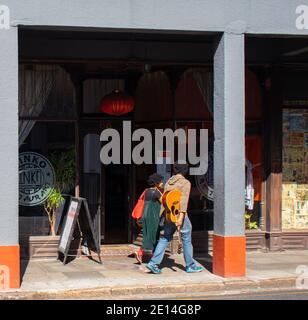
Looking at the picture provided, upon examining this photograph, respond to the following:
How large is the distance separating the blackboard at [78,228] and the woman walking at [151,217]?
96 cm

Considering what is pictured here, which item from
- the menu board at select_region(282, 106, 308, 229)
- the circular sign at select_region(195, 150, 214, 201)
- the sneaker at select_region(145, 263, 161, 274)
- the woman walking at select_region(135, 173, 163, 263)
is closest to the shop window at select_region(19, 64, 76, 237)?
the woman walking at select_region(135, 173, 163, 263)

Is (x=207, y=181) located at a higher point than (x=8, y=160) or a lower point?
lower

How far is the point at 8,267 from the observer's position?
10133 millimetres

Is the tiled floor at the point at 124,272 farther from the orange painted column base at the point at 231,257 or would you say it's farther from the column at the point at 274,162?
the column at the point at 274,162

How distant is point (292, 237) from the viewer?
14289 mm

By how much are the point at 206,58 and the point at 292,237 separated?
4.08 meters

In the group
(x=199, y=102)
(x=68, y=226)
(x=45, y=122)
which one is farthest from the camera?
(x=199, y=102)

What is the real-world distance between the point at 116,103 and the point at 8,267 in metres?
4.45

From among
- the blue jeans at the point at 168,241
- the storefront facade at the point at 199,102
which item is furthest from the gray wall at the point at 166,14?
the blue jeans at the point at 168,241

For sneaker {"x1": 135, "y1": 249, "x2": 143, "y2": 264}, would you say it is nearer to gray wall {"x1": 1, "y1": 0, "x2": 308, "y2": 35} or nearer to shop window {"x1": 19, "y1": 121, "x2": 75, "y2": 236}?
shop window {"x1": 19, "y1": 121, "x2": 75, "y2": 236}

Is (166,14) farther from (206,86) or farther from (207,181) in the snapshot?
(207,181)

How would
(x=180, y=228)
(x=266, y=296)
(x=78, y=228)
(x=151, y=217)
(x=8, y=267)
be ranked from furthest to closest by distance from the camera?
(x=78, y=228), (x=151, y=217), (x=180, y=228), (x=266, y=296), (x=8, y=267)

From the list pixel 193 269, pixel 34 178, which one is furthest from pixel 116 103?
pixel 193 269

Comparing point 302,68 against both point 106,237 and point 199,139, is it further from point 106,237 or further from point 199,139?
point 106,237
